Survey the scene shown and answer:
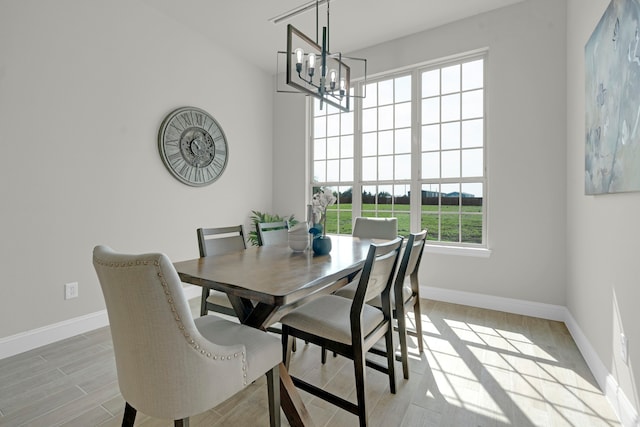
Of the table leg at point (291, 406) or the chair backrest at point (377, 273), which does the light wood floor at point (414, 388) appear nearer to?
the table leg at point (291, 406)

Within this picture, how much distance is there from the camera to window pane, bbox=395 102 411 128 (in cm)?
388

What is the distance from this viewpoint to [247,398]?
1771mm

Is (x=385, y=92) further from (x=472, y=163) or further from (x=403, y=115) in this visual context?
(x=472, y=163)

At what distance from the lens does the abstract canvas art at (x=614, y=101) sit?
4.85 ft

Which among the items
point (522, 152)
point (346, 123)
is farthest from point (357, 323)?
point (346, 123)

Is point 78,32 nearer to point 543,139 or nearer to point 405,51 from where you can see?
point 405,51

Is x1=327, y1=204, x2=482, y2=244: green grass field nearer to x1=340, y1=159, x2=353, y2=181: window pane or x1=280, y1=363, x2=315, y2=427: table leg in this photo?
x1=340, y1=159, x2=353, y2=181: window pane

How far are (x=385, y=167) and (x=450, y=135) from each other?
0.85 m

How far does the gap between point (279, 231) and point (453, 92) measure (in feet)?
8.45

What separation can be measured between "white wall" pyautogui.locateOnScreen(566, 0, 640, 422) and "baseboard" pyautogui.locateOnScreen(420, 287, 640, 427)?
0.04 m

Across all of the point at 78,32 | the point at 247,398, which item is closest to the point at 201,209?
the point at 78,32

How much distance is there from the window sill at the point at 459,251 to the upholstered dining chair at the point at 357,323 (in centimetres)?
190


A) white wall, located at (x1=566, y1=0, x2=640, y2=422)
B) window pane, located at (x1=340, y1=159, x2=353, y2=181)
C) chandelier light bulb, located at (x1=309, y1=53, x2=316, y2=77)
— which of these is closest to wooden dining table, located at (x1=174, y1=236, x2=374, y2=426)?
chandelier light bulb, located at (x1=309, y1=53, x2=316, y2=77)

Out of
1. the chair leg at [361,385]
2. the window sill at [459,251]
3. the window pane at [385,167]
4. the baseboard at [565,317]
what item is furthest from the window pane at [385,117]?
the chair leg at [361,385]
